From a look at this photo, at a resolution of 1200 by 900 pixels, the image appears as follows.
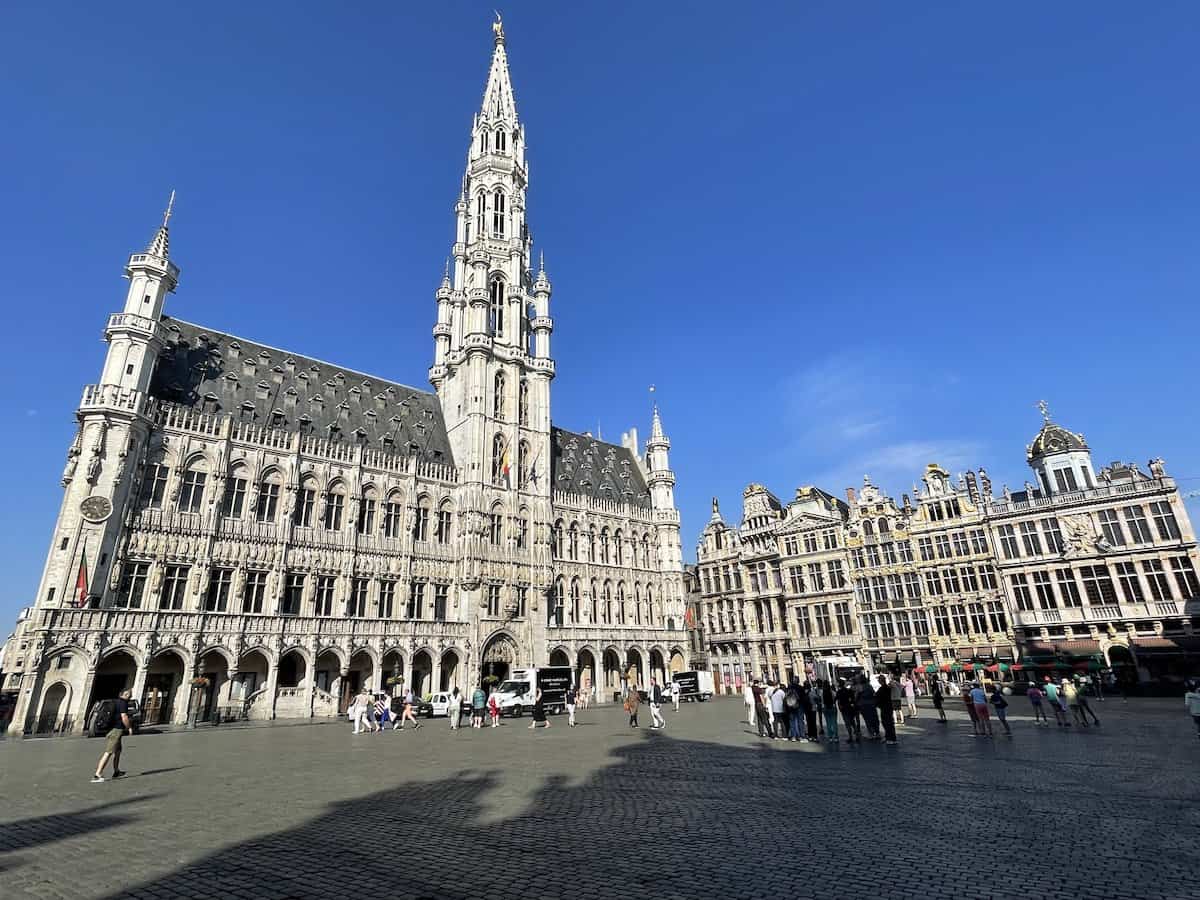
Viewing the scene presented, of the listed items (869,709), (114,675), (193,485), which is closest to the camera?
(869,709)

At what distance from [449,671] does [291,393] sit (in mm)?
22361

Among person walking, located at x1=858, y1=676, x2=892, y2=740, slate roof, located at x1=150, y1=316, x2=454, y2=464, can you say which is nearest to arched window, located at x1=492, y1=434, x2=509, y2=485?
slate roof, located at x1=150, y1=316, x2=454, y2=464

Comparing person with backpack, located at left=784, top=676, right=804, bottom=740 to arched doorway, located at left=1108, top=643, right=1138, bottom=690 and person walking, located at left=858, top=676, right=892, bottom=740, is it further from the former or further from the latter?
arched doorway, located at left=1108, top=643, right=1138, bottom=690

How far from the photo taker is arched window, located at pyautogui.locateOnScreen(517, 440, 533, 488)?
48031 mm

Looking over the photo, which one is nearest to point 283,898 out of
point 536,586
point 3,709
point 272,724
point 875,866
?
point 875,866

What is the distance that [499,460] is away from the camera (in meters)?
47.4

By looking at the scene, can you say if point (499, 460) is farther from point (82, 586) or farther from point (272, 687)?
point (82, 586)

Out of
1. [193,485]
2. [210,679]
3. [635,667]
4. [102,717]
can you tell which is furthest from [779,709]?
[635,667]

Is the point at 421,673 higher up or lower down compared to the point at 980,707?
higher up

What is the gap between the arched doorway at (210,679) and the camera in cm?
3133

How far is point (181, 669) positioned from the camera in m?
32.1

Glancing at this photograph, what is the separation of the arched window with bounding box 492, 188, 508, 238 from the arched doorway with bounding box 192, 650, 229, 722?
1652 inches

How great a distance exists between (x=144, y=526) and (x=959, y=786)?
1461 inches

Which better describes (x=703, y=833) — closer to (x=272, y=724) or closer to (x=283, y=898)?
(x=283, y=898)
